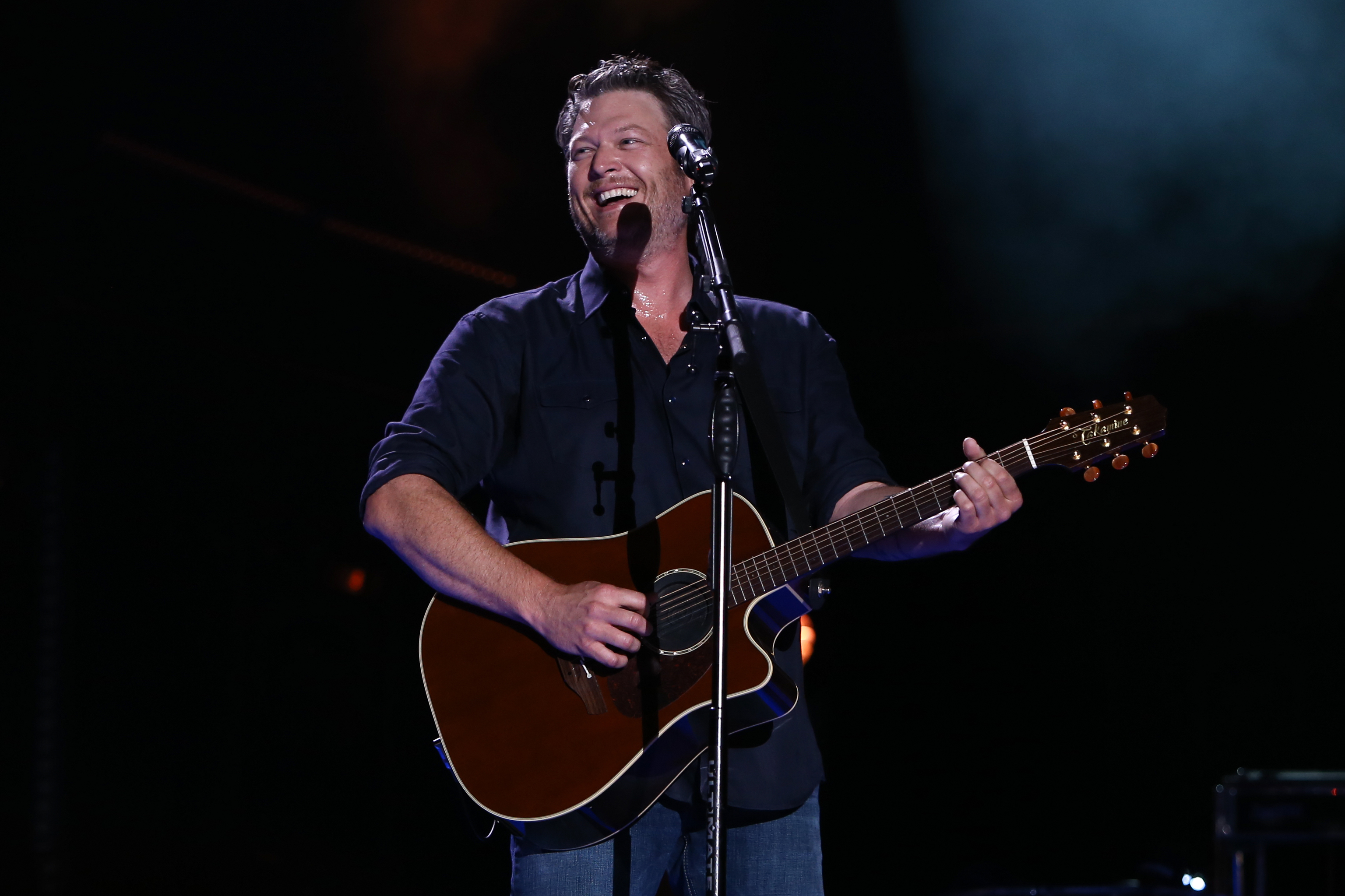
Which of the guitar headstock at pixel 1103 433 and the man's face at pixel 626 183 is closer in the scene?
the guitar headstock at pixel 1103 433

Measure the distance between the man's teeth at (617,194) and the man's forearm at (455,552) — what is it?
32.4 inches

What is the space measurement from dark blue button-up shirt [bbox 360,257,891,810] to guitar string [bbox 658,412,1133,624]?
18cm

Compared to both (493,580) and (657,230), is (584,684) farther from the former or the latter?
(657,230)

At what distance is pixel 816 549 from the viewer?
7.43 ft

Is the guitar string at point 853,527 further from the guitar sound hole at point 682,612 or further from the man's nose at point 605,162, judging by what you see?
the man's nose at point 605,162

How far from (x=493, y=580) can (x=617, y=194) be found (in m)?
0.98

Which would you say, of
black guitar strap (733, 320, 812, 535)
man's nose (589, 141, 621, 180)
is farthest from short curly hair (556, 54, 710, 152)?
black guitar strap (733, 320, 812, 535)

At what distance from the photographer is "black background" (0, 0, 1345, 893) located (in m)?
4.75

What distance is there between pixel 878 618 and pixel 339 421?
12.1 ft

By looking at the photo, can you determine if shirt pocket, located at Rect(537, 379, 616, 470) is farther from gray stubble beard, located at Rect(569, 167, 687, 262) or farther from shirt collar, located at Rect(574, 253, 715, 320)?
gray stubble beard, located at Rect(569, 167, 687, 262)

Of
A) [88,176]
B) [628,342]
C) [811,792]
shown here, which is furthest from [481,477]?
[88,176]

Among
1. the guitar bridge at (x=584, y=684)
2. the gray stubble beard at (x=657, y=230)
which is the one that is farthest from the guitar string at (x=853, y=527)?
the gray stubble beard at (x=657, y=230)

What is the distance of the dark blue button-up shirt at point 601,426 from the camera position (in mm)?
2312

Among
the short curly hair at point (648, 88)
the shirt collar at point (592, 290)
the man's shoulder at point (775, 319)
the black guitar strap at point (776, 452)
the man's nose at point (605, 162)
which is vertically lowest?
the black guitar strap at point (776, 452)
